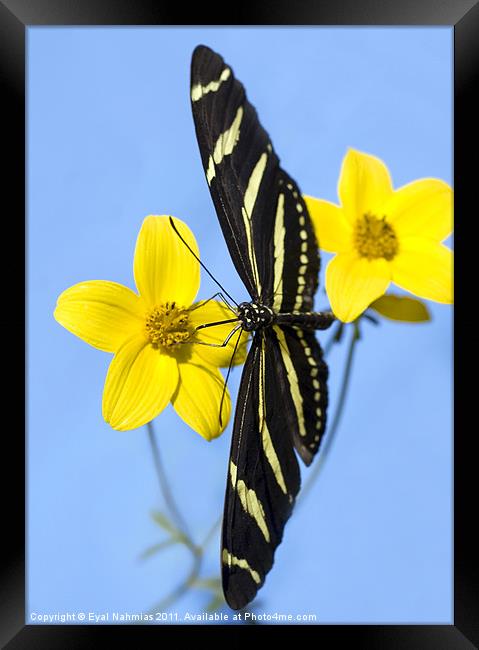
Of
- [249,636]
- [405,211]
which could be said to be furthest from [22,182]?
[249,636]

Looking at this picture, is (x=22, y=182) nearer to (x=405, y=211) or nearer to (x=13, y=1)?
(x=13, y=1)

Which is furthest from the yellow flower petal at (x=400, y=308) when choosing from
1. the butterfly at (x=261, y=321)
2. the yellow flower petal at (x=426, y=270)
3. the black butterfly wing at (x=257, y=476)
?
the black butterfly wing at (x=257, y=476)

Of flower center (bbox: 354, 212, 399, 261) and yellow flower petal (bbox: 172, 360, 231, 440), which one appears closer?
yellow flower petal (bbox: 172, 360, 231, 440)

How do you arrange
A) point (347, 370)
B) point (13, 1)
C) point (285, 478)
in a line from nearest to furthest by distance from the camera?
point (285, 478), point (13, 1), point (347, 370)

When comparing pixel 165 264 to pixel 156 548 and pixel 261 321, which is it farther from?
pixel 156 548

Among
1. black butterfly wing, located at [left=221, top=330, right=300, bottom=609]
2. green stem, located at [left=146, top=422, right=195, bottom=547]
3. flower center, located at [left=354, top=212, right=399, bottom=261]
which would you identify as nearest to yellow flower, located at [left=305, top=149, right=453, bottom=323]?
flower center, located at [left=354, top=212, right=399, bottom=261]

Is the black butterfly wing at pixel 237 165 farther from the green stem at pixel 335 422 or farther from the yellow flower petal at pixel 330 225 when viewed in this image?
the green stem at pixel 335 422

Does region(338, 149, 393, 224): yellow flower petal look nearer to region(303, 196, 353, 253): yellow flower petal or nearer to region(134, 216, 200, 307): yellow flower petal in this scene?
region(303, 196, 353, 253): yellow flower petal
